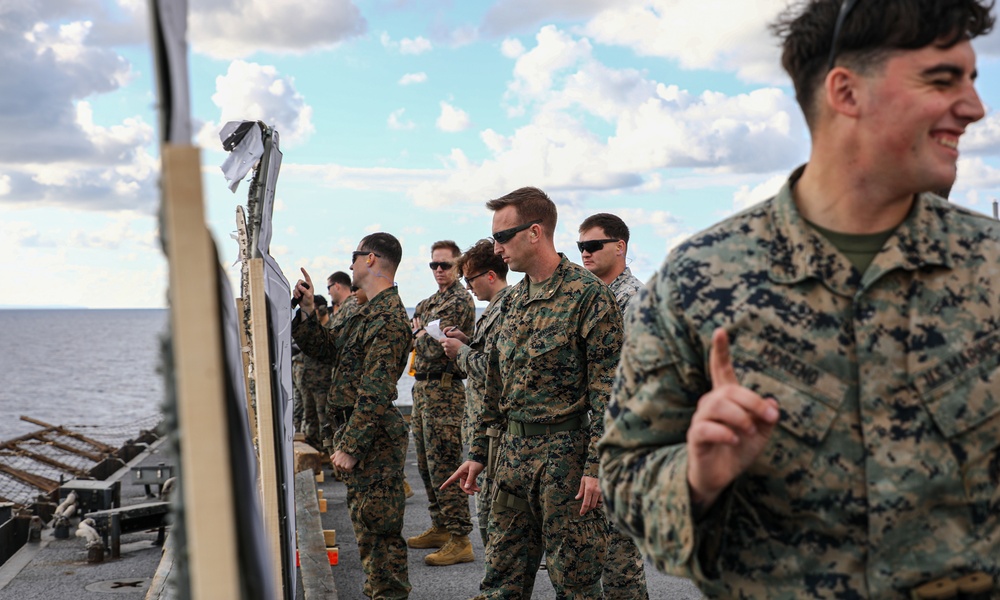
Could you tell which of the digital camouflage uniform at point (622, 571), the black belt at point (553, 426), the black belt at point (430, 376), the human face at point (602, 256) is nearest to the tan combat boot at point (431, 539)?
the black belt at point (430, 376)

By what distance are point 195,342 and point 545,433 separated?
418cm

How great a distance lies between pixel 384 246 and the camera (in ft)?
24.7

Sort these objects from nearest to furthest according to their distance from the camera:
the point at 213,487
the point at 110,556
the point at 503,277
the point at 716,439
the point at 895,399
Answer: the point at 213,487
the point at 716,439
the point at 895,399
the point at 503,277
the point at 110,556

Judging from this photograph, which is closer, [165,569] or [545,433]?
[545,433]

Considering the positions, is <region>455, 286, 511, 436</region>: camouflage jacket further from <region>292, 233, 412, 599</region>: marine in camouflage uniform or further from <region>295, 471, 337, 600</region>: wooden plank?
<region>295, 471, 337, 600</region>: wooden plank

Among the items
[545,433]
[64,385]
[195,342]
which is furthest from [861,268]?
[64,385]

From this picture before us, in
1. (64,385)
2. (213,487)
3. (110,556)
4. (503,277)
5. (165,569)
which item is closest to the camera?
(213,487)

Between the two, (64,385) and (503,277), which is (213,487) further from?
(64,385)

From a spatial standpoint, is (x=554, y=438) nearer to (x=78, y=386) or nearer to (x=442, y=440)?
(x=442, y=440)

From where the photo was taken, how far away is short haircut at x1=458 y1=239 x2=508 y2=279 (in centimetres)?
885

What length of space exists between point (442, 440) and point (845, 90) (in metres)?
7.50

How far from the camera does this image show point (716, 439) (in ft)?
6.23

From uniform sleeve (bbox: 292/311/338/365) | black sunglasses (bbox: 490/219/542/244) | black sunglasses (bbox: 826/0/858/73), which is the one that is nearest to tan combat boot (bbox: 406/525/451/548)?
uniform sleeve (bbox: 292/311/338/365)

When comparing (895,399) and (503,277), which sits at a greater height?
(503,277)
